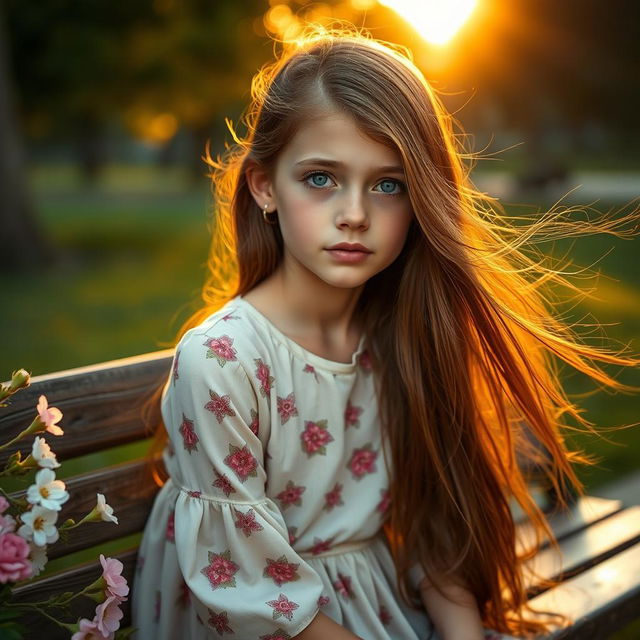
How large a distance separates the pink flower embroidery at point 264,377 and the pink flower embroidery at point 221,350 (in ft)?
0.25

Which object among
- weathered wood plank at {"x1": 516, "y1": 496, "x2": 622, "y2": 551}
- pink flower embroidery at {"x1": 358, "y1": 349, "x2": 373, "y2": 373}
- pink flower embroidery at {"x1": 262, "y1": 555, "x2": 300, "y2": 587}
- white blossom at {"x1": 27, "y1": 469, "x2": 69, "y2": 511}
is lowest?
weathered wood plank at {"x1": 516, "y1": 496, "x2": 622, "y2": 551}

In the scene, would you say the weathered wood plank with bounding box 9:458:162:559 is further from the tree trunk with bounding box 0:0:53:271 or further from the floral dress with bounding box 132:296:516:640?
→ the tree trunk with bounding box 0:0:53:271

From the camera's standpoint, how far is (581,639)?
2.23 metres

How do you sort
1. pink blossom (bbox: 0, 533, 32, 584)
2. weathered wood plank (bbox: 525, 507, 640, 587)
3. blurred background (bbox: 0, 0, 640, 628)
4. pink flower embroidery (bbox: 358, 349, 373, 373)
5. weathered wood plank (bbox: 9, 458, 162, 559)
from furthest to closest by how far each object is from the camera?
blurred background (bbox: 0, 0, 640, 628) → weathered wood plank (bbox: 525, 507, 640, 587) → pink flower embroidery (bbox: 358, 349, 373, 373) → weathered wood plank (bbox: 9, 458, 162, 559) → pink blossom (bbox: 0, 533, 32, 584)

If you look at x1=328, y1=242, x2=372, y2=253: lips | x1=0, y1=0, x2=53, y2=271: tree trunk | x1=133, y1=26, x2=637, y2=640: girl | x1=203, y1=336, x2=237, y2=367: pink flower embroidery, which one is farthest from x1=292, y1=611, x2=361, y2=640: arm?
x1=0, y1=0, x2=53, y2=271: tree trunk

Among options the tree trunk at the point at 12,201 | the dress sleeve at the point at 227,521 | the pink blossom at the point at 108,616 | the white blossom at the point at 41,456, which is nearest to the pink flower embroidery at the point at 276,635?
the dress sleeve at the point at 227,521

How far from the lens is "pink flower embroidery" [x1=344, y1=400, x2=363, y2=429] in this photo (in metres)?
2.26

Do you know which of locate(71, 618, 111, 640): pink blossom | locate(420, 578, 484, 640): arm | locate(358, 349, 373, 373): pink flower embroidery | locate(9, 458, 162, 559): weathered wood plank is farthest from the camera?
locate(358, 349, 373, 373): pink flower embroidery

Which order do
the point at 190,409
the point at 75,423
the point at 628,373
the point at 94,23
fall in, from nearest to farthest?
the point at 190,409 → the point at 75,423 → the point at 628,373 → the point at 94,23

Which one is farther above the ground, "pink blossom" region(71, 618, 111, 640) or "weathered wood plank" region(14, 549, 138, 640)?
"pink blossom" region(71, 618, 111, 640)

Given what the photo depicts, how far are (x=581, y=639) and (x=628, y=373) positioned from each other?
4151 millimetres

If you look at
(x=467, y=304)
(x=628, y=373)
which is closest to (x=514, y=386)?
(x=467, y=304)

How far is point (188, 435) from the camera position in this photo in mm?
1926

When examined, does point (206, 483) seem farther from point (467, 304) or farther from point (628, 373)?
point (628, 373)
